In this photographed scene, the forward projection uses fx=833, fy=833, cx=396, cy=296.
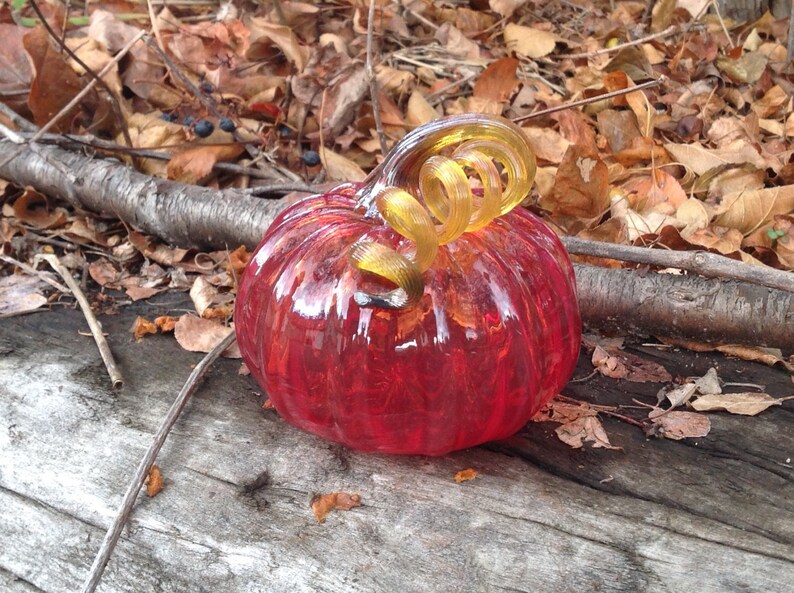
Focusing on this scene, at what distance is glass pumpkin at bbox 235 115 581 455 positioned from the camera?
1122mm

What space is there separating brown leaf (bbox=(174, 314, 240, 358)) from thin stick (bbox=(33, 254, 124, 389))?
5.3 inches

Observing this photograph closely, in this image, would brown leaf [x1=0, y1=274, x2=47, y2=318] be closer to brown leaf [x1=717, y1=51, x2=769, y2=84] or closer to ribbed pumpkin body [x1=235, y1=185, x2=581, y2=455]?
ribbed pumpkin body [x1=235, y1=185, x2=581, y2=455]

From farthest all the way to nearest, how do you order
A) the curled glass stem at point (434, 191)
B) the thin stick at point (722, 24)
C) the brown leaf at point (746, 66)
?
the thin stick at point (722, 24), the brown leaf at point (746, 66), the curled glass stem at point (434, 191)

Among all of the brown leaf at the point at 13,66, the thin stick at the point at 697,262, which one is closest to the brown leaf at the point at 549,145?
the thin stick at the point at 697,262

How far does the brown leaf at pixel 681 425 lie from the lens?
128 centimetres

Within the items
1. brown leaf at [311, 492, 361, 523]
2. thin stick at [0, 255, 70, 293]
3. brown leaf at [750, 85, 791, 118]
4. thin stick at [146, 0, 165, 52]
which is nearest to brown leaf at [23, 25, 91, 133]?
thin stick at [146, 0, 165, 52]

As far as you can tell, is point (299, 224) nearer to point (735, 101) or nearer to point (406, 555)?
point (406, 555)

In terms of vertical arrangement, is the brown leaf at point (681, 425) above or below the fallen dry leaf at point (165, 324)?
above

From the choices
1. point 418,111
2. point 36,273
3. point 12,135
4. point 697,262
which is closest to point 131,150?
point 12,135

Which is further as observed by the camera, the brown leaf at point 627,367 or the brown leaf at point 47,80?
the brown leaf at point 47,80

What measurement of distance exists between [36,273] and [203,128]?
541 mm

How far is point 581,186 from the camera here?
5.79 feet

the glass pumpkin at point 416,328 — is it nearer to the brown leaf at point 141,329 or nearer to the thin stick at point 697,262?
the thin stick at point 697,262

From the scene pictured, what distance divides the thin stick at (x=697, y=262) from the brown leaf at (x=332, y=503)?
2.07ft
